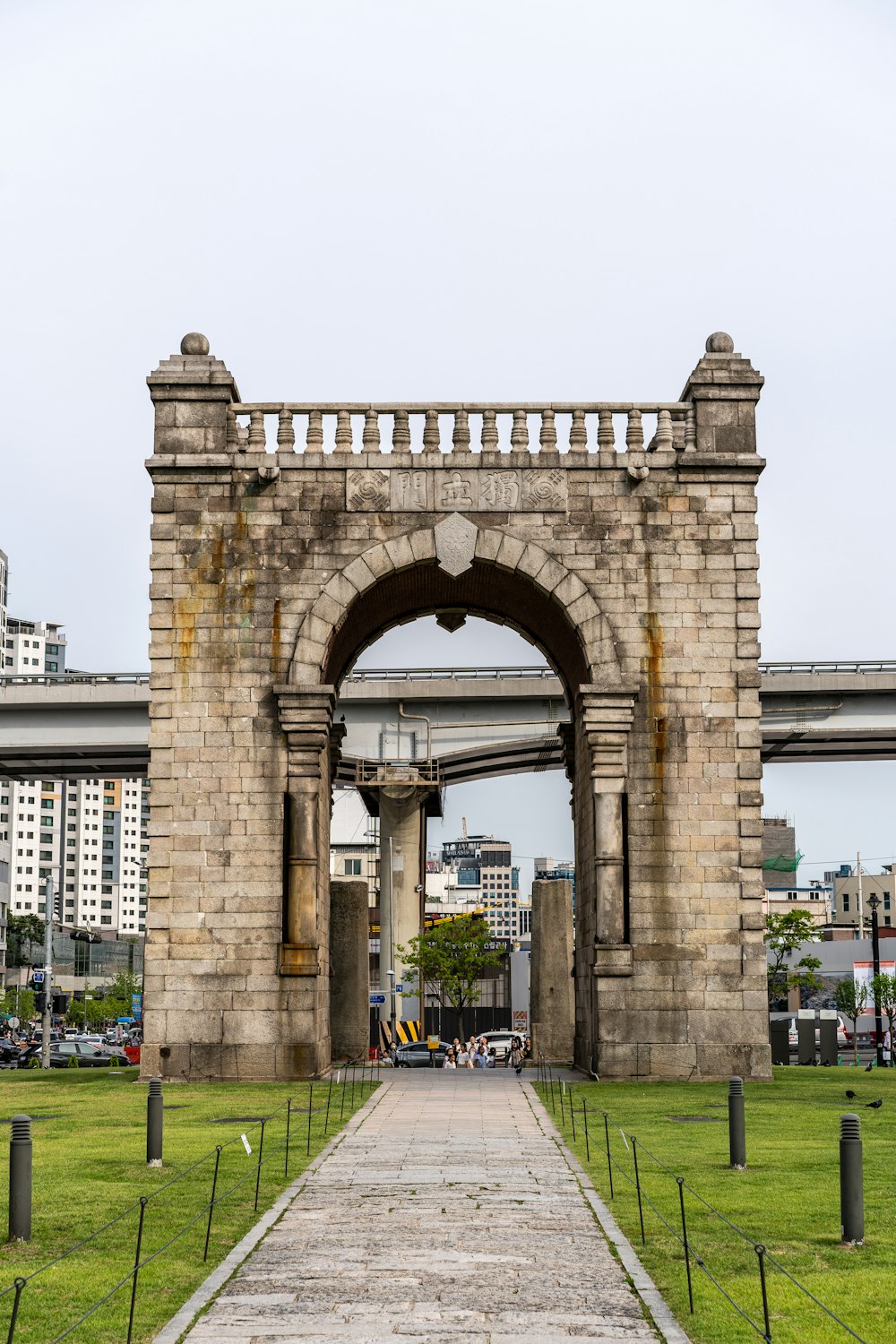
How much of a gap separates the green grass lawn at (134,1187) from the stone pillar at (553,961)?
13681mm

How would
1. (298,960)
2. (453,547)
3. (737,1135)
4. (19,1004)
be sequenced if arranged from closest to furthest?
1. (737,1135)
2. (298,960)
3. (453,547)
4. (19,1004)

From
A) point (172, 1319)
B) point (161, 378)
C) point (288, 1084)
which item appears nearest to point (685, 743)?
point (288, 1084)

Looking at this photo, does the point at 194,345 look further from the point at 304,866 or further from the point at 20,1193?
the point at 20,1193

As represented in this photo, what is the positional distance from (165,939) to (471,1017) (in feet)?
250

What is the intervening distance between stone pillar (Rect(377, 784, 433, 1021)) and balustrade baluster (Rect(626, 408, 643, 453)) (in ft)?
107

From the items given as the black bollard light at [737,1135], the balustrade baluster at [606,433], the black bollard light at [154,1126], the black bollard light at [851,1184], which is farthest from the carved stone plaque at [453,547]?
the black bollard light at [851,1184]

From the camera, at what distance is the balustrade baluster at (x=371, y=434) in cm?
3114

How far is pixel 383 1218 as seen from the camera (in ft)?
45.3

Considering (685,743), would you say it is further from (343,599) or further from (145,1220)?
(145,1220)

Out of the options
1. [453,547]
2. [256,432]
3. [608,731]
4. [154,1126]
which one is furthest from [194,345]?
[154,1126]

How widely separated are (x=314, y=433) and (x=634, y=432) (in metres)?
6.42

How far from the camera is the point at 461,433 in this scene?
1231 inches

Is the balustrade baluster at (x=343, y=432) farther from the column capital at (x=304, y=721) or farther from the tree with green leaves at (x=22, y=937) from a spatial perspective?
the tree with green leaves at (x=22, y=937)

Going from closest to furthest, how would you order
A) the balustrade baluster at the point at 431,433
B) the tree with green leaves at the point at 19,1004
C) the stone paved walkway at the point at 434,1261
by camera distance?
the stone paved walkway at the point at 434,1261 → the balustrade baluster at the point at 431,433 → the tree with green leaves at the point at 19,1004
